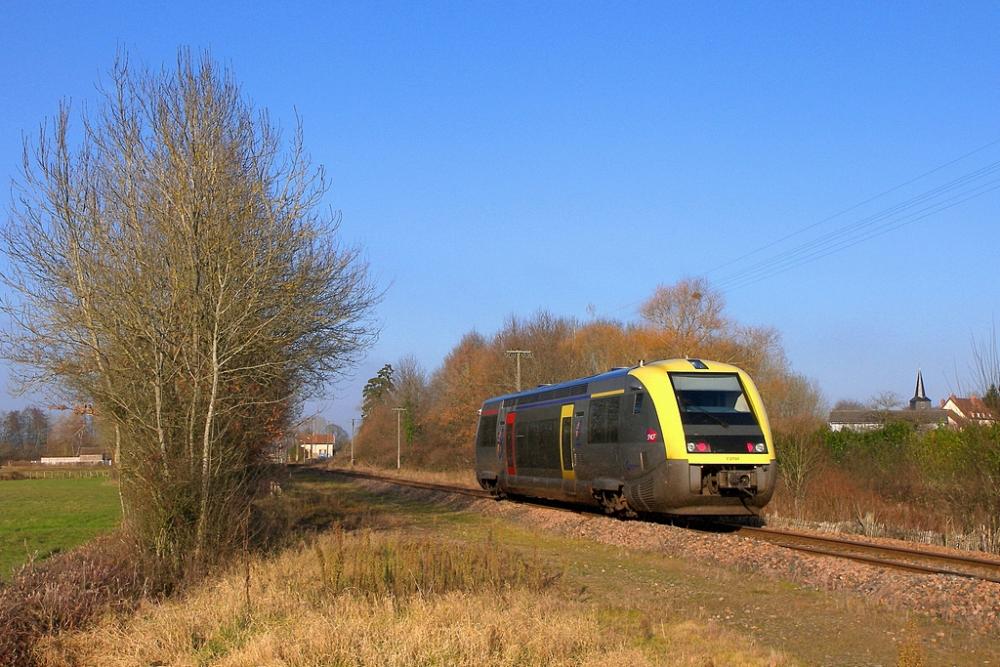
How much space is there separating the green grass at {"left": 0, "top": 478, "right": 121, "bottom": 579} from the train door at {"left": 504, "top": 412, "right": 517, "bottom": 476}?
1013cm

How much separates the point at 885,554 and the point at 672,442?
3.92m

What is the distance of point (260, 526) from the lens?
50.0ft

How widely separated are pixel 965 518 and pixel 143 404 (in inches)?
569

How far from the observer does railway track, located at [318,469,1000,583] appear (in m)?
11.7

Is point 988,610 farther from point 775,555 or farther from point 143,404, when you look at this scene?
point 143,404

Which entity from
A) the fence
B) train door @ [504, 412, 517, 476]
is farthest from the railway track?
the fence

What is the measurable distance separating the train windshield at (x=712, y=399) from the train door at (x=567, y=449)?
15.1 feet

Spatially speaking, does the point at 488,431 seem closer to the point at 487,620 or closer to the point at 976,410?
the point at 976,410

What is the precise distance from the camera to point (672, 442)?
53.7 feet

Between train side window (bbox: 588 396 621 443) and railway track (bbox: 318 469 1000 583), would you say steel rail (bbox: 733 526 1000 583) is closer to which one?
railway track (bbox: 318 469 1000 583)

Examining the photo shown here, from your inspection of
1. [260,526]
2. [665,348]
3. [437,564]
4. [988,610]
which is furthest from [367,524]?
[665,348]

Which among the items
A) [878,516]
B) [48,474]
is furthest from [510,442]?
[48,474]

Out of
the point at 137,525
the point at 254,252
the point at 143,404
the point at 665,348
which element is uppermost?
the point at 665,348

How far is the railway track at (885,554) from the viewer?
11719 millimetres
